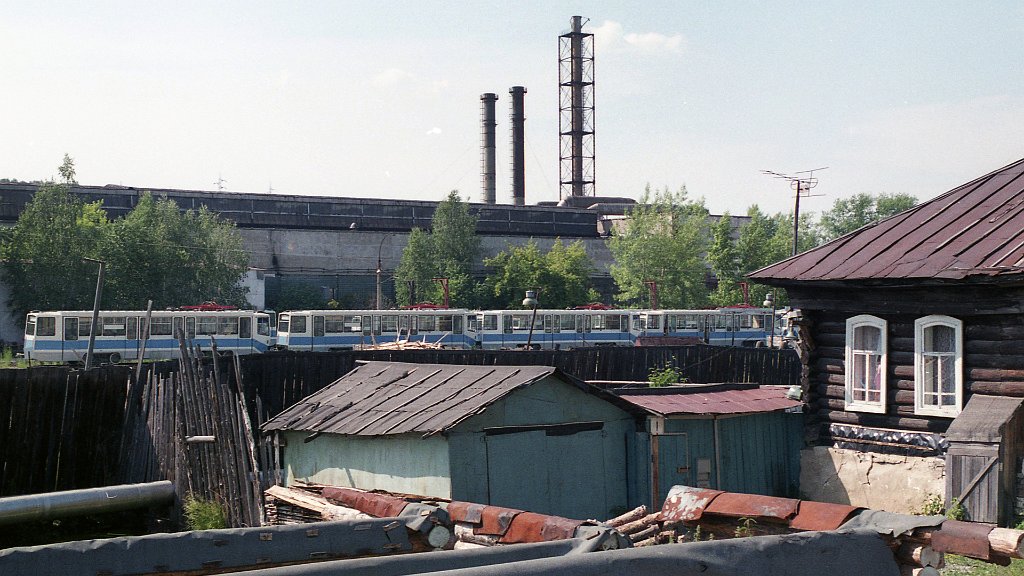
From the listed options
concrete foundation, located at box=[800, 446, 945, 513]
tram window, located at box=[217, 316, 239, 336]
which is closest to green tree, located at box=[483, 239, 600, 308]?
tram window, located at box=[217, 316, 239, 336]

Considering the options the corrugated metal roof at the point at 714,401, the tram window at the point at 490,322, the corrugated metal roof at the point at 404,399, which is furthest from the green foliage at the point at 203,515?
the tram window at the point at 490,322

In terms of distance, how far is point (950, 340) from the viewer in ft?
54.1

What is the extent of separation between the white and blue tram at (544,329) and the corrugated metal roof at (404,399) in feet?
115

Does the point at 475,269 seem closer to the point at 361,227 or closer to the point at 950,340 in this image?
the point at 361,227

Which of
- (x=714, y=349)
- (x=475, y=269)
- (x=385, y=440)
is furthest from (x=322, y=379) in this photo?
(x=475, y=269)

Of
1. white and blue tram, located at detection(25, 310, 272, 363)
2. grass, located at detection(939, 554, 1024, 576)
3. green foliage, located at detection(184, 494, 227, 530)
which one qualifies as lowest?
grass, located at detection(939, 554, 1024, 576)

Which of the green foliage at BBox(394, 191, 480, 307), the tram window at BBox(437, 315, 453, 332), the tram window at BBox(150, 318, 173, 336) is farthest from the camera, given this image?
the green foliage at BBox(394, 191, 480, 307)

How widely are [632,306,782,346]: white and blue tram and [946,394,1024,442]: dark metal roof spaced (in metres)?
39.3

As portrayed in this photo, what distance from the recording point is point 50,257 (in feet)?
186

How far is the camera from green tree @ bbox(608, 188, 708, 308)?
227ft

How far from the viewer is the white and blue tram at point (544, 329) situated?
5231 centimetres

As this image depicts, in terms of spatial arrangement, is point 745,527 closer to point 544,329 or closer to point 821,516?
point 821,516

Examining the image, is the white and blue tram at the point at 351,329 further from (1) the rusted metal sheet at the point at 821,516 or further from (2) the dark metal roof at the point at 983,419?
(1) the rusted metal sheet at the point at 821,516

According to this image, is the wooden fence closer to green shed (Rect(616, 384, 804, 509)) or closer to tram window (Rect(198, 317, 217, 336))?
green shed (Rect(616, 384, 804, 509))
